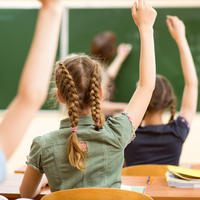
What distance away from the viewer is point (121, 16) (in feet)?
14.0

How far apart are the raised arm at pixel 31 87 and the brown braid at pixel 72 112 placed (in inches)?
36.9

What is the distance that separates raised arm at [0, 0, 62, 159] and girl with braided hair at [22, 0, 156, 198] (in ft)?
3.08

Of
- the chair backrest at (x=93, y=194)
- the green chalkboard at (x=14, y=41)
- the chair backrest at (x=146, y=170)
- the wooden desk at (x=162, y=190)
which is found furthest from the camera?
the green chalkboard at (x=14, y=41)

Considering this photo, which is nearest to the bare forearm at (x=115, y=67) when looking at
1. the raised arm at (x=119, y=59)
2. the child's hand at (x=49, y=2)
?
the raised arm at (x=119, y=59)

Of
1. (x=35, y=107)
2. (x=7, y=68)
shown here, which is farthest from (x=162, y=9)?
(x=35, y=107)

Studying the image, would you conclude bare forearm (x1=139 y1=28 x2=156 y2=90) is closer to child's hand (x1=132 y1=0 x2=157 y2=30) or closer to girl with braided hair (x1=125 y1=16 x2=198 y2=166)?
child's hand (x1=132 y1=0 x2=157 y2=30)

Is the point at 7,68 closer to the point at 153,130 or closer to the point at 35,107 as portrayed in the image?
the point at 153,130

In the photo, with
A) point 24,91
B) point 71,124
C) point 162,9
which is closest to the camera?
point 24,91

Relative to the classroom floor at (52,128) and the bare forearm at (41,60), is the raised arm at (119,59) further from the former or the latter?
the bare forearm at (41,60)

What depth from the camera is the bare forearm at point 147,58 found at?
1.57 metres

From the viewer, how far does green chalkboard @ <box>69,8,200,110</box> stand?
4219mm

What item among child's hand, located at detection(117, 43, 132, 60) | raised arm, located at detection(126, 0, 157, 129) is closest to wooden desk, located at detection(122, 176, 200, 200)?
raised arm, located at detection(126, 0, 157, 129)

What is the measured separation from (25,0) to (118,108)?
1.68 metres

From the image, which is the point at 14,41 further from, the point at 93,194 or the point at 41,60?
the point at 41,60
